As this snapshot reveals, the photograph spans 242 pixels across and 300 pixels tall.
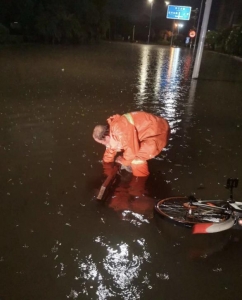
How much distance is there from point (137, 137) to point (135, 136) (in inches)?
3.2

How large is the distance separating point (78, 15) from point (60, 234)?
44600 mm

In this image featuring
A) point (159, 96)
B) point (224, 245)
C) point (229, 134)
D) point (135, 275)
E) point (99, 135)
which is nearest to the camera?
point (135, 275)

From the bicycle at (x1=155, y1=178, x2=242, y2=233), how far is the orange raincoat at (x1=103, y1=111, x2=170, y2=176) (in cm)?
98

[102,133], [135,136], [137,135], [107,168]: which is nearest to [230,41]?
[107,168]

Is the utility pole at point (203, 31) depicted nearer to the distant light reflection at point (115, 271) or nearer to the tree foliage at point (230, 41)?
the distant light reflection at point (115, 271)

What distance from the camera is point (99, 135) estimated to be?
4.39 meters

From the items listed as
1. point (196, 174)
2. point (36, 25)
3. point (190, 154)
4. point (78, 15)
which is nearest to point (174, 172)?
point (196, 174)

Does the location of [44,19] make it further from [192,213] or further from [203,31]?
[192,213]

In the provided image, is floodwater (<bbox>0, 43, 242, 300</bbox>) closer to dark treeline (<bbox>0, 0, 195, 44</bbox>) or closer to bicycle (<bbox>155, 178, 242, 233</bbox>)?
bicycle (<bbox>155, 178, 242, 233</bbox>)

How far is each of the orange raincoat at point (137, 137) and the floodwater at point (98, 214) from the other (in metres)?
0.39

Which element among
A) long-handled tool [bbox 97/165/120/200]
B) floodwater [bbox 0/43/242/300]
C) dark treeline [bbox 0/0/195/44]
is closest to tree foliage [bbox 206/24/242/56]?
dark treeline [bbox 0/0/195/44]

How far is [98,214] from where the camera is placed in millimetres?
3986

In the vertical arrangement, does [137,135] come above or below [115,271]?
above

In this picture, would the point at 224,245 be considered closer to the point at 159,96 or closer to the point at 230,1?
the point at 159,96
